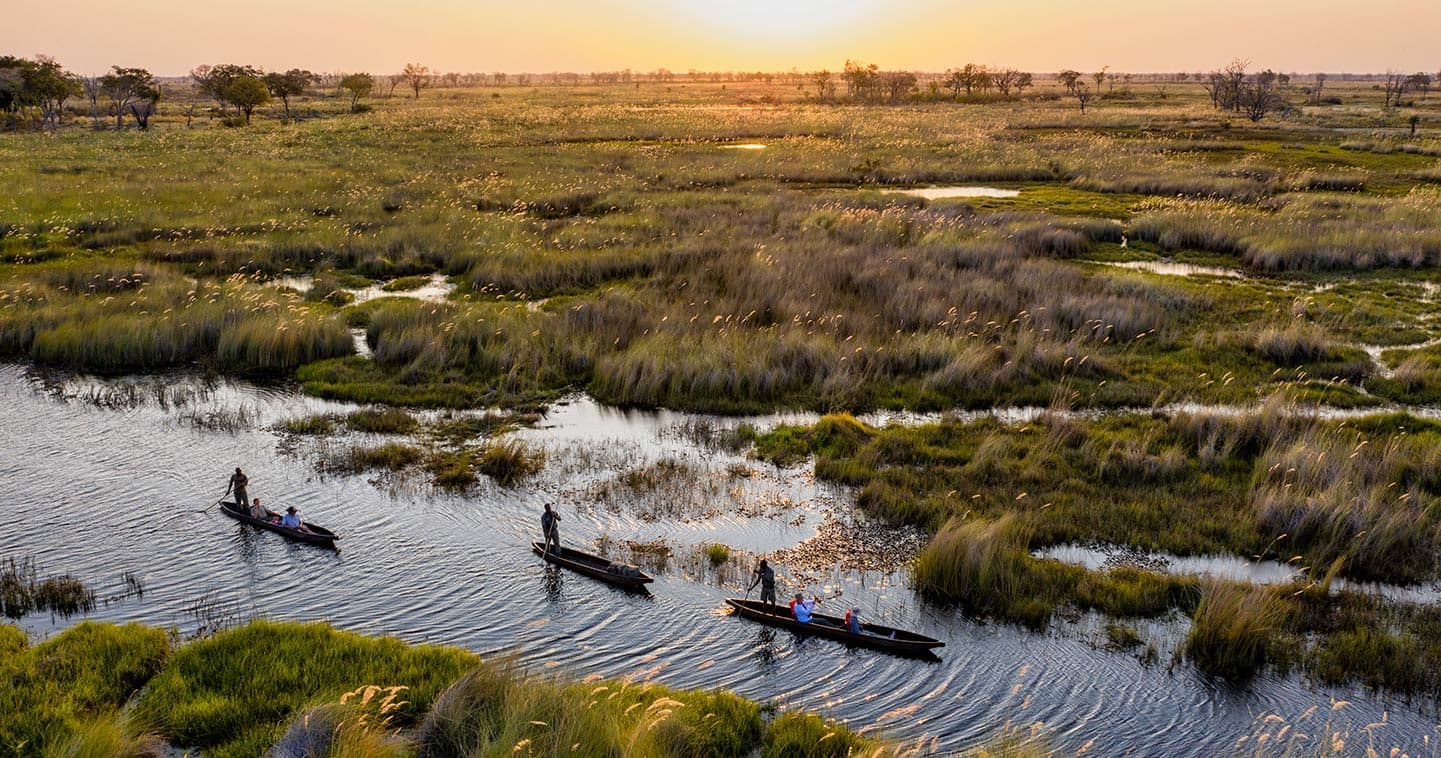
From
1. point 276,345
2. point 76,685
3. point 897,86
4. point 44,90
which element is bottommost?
point 76,685

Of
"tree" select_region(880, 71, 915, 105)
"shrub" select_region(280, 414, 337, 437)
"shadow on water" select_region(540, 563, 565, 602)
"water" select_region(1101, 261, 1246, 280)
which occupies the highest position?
"tree" select_region(880, 71, 915, 105)

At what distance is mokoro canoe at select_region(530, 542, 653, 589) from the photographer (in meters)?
16.3

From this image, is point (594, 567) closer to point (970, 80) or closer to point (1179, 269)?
point (1179, 269)

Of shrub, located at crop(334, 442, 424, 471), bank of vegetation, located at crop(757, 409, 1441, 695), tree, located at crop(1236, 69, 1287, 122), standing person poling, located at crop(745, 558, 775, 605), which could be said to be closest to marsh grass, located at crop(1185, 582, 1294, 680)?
bank of vegetation, located at crop(757, 409, 1441, 695)

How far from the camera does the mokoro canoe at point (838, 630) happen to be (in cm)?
1442

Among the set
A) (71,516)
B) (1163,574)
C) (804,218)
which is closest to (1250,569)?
(1163,574)

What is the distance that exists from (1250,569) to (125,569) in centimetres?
2116

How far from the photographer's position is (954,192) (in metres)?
62.2

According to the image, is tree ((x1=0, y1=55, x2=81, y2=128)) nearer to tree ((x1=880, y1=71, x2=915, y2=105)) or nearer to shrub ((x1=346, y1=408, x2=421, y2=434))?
shrub ((x1=346, y1=408, x2=421, y2=434))

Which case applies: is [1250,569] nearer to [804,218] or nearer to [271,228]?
[804,218]

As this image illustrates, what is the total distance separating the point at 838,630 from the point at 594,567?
478 centimetres

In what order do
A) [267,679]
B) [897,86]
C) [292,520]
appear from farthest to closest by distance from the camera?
1. [897,86]
2. [292,520]
3. [267,679]

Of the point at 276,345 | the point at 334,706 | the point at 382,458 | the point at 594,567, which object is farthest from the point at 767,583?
the point at 276,345

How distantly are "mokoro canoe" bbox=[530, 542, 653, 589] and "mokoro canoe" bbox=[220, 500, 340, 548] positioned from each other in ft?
13.3
